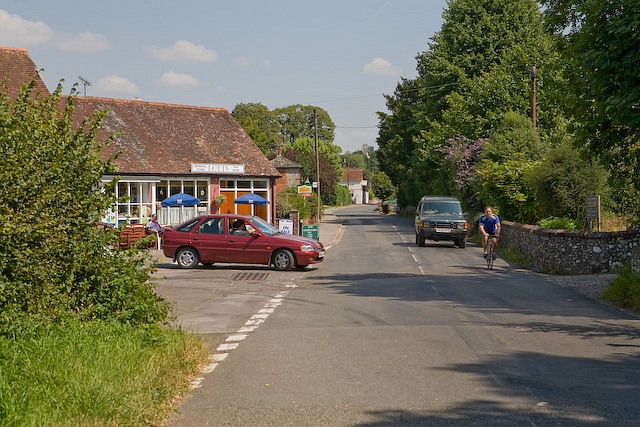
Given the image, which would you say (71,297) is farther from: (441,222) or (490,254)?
(441,222)

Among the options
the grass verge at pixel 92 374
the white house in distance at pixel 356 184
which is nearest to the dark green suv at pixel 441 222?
the grass verge at pixel 92 374

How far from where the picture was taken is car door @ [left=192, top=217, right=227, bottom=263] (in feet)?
73.7

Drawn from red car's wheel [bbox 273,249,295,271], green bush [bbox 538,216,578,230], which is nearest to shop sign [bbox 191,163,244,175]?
red car's wheel [bbox 273,249,295,271]

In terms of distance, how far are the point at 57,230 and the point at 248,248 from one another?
1415 centimetres

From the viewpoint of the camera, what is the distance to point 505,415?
6.24m

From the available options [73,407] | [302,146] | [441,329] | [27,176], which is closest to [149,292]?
[27,176]

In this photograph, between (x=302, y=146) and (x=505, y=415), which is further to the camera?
(x=302, y=146)

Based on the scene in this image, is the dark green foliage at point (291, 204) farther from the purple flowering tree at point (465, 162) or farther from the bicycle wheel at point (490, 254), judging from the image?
the bicycle wheel at point (490, 254)

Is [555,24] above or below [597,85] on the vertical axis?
above

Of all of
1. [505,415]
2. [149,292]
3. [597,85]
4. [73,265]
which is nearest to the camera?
[505,415]

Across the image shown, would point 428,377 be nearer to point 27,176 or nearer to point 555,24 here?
point 27,176

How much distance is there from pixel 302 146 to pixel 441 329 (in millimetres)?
105638

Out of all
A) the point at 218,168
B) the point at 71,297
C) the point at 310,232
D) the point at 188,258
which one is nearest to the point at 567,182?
the point at 310,232

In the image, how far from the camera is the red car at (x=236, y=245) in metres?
22.2
